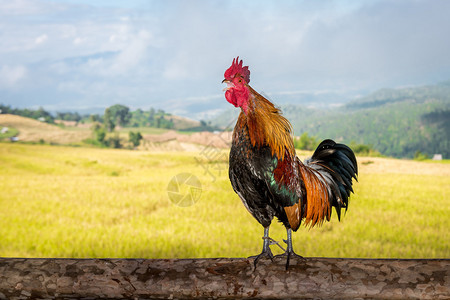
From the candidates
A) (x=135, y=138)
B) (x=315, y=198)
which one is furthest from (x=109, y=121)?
(x=315, y=198)

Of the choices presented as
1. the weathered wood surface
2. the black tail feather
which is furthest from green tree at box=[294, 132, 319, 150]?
the weathered wood surface

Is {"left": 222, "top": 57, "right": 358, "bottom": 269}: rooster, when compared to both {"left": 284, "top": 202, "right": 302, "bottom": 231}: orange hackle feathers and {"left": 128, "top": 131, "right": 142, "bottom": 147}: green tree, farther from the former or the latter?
{"left": 128, "top": 131, "right": 142, "bottom": 147}: green tree

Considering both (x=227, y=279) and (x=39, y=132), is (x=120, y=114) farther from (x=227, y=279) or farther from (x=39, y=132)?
(x=227, y=279)

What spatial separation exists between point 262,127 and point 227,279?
2.91 feet

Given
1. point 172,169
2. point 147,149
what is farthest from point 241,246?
point 147,149

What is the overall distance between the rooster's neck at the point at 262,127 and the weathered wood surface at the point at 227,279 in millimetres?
712

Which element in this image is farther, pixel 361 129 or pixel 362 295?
pixel 361 129

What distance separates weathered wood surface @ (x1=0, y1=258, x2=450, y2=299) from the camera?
204 cm

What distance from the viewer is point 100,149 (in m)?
6.62

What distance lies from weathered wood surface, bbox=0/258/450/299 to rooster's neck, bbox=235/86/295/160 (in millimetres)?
712

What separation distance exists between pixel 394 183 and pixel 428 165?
90 centimetres

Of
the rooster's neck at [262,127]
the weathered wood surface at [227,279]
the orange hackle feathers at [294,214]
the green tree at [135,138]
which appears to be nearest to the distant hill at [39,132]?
the green tree at [135,138]

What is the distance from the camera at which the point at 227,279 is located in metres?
2.06

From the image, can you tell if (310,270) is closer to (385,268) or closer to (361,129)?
(385,268)
